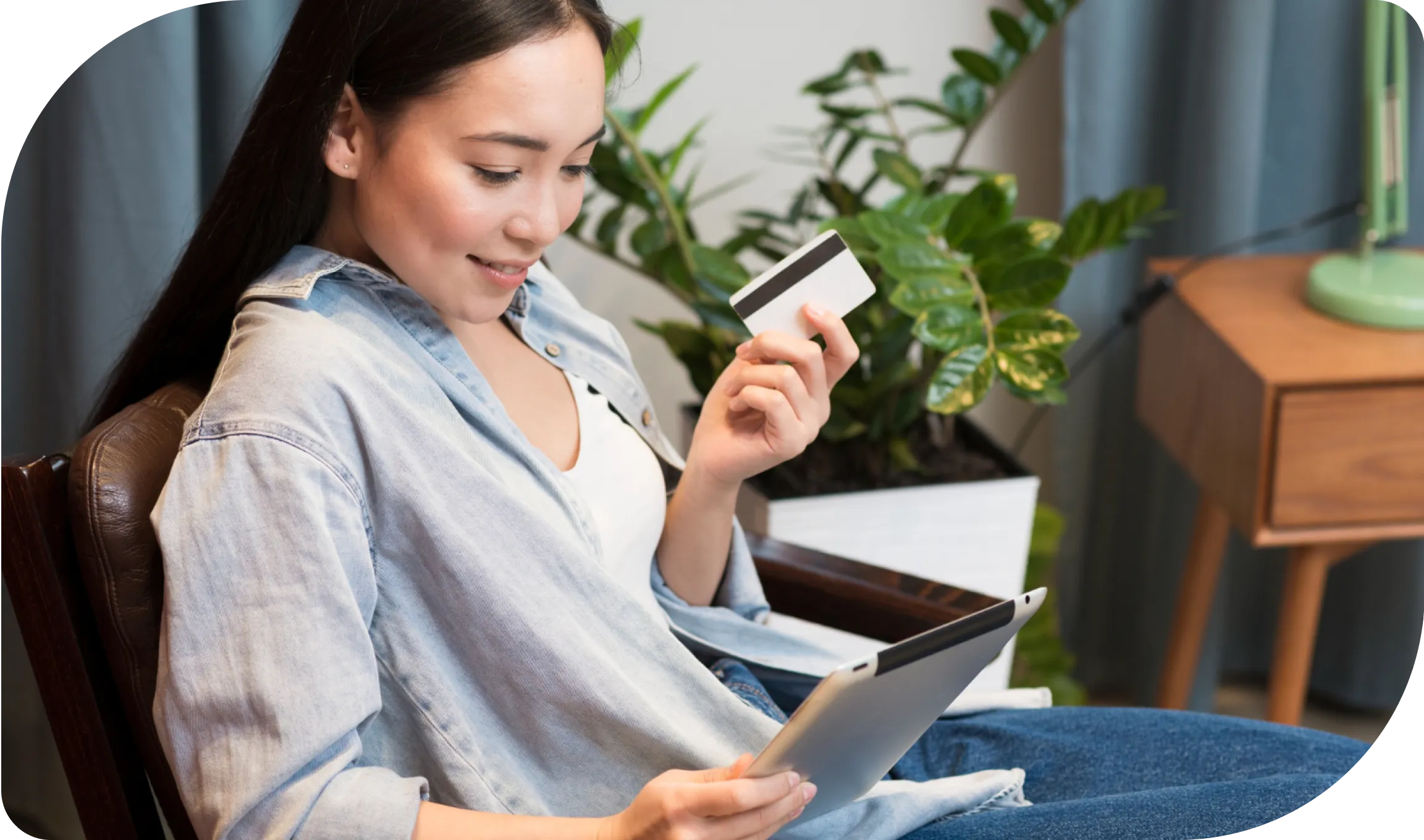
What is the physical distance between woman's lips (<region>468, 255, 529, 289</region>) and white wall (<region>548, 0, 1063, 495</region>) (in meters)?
0.91

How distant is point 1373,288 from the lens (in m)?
1.62

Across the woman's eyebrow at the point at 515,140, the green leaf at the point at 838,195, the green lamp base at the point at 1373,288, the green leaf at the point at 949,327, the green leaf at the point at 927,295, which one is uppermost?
the woman's eyebrow at the point at 515,140

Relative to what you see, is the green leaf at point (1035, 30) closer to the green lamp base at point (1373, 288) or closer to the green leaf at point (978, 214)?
the green leaf at point (978, 214)

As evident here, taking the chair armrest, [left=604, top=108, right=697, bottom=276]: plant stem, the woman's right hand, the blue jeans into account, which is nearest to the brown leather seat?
the woman's right hand

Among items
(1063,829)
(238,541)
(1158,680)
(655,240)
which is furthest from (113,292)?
(1158,680)

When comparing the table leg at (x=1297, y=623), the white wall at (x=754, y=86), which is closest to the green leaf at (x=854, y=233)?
the white wall at (x=754, y=86)

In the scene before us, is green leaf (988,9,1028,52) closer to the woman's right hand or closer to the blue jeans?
the blue jeans

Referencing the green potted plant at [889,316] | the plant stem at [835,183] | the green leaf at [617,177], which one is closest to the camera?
the green potted plant at [889,316]

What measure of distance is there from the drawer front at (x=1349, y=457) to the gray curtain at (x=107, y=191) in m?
1.19

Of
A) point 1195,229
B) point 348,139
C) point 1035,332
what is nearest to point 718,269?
point 1035,332

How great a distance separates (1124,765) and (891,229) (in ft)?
1.92

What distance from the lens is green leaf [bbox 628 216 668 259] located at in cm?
157

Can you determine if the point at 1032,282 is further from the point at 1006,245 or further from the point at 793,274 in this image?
the point at 793,274

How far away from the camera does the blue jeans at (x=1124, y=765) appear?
926 millimetres
